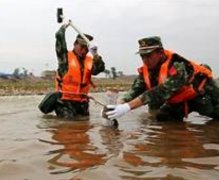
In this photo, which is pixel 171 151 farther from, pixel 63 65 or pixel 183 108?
pixel 63 65

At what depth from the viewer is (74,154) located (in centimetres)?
482

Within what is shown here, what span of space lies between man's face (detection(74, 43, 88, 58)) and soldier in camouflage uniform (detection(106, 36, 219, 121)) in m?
1.25

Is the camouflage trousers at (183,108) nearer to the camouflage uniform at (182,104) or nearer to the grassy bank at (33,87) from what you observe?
the camouflage uniform at (182,104)

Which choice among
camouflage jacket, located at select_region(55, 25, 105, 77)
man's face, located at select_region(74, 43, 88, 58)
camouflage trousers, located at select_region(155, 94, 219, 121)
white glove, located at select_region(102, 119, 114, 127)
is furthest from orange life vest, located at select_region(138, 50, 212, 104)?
man's face, located at select_region(74, 43, 88, 58)

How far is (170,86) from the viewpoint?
23.1 feet

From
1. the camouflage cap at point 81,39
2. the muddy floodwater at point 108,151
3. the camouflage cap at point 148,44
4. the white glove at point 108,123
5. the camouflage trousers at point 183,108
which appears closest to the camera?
the muddy floodwater at point 108,151

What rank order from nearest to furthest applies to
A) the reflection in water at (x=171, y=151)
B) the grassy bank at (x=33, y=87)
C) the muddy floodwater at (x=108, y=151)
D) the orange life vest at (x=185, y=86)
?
1. the muddy floodwater at (x=108, y=151)
2. the reflection in water at (x=171, y=151)
3. the orange life vest at (x=185, y=86)
4. the grassy bank at (x=33, y=87)

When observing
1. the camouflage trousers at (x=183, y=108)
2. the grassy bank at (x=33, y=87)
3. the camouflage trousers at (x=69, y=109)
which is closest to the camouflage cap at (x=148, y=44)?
the camouflage trousers at (x=183, y=108)

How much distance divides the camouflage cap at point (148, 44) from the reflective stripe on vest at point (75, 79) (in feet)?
7.28

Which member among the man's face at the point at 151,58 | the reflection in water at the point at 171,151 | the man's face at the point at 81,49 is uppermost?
the man's face at the point at 81,49

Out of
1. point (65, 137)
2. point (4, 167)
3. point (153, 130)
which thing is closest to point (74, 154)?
point (4, 167)

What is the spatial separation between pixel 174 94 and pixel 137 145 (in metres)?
2.40

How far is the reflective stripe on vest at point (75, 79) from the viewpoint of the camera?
346 inches

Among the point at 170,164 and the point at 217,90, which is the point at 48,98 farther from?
the point at 170,164
